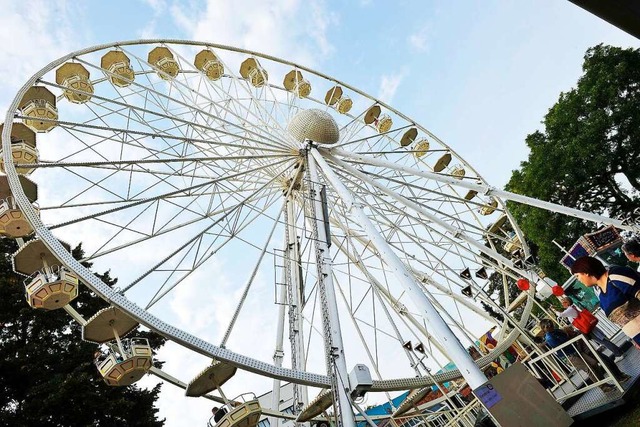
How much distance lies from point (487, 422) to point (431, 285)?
18.8 feet

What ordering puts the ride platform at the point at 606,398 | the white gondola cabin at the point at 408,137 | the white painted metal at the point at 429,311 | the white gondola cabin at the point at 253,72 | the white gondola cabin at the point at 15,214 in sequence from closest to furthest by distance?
the white painted metal at the point at 429,311
the ride platform at the point at 606,398
the white gondola cabin at the point at 15,214
the white gondola cabin at the point at 253,72
the white gondola cabin at the point at 408,137

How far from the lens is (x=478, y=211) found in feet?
56.2

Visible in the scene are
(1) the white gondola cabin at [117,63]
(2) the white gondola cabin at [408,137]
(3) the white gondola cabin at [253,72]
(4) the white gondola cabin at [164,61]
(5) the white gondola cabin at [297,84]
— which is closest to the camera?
(1) the white gondola cabin at [117,63]

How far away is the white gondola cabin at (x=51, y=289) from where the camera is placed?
8578 mm

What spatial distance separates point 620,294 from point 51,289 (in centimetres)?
870

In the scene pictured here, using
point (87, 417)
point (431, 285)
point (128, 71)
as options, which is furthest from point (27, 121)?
point (431, 285)

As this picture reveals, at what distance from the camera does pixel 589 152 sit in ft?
59.4

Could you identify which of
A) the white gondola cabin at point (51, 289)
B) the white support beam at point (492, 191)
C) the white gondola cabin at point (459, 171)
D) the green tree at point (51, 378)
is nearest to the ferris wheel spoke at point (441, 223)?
the white support beam at point (492, 191)

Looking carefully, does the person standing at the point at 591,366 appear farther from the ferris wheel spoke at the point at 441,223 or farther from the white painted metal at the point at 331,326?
the ferris wheel spoke at the point at 441,223

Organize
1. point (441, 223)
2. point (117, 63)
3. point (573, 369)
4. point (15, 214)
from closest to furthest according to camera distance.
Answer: point (573, 369)
point (15, 214)
point (441, 223)
point (117, 63)

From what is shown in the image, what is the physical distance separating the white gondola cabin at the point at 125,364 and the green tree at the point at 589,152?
1591cm

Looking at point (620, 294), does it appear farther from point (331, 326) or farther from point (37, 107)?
point (37, 107)

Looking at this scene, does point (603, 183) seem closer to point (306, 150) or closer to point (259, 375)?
point (306, 150)

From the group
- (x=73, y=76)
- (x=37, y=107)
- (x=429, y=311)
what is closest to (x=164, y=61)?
(x=73, y=76)
